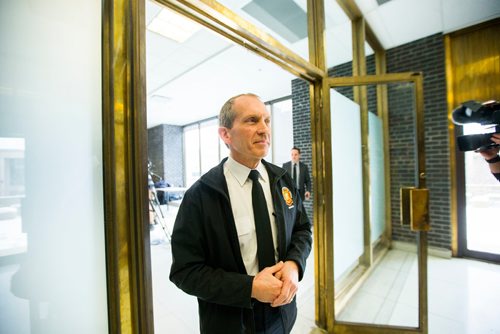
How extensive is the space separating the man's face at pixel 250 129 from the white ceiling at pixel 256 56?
886 millimetres

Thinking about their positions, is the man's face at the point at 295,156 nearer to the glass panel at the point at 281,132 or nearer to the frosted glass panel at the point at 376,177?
the frosted glass panel at the point at 376,177

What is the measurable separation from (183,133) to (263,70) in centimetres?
670

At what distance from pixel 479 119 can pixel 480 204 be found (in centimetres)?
301

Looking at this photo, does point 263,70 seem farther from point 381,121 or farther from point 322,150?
point 322,150

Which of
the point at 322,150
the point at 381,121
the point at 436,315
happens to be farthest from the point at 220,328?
the point at 381,121

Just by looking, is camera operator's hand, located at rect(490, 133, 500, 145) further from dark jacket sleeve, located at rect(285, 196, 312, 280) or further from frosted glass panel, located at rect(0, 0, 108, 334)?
frosted glass panel, located at rect(0, 0, 108, 334)

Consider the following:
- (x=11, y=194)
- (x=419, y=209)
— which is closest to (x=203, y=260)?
(x=11, y=194)

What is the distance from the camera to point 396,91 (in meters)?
3.43

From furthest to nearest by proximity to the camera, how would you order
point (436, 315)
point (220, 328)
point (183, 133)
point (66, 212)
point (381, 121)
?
1. point (183, 133)
2. point (381, 121)
3. point (436, 315)
4. point (220, 328)
5. point (66, 212)

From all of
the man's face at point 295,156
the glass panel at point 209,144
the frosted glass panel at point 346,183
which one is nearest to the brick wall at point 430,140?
the frosted glass panel at point 346,183

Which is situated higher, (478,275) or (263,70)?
(263,70)

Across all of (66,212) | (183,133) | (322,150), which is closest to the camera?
(66,212)

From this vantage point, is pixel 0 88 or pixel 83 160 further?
pixel 83 160

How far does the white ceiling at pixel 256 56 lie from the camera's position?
3.02m
